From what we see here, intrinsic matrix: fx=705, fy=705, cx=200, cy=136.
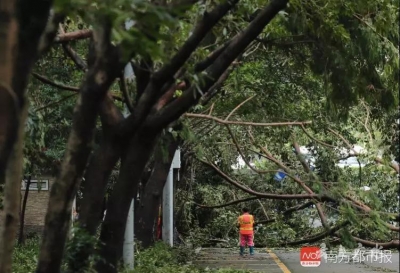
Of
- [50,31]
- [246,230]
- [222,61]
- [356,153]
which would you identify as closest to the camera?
[50,31]

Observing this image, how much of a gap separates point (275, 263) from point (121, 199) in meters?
9.78

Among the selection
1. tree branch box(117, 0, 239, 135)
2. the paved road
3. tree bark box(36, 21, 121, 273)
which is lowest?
the paved road

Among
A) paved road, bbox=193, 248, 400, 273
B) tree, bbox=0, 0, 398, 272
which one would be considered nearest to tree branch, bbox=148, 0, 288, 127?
tree, bbox=0, 0, 398, 272

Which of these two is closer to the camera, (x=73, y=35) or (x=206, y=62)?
(x=206, y=62)

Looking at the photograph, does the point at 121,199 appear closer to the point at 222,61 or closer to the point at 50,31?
the point at 222,61

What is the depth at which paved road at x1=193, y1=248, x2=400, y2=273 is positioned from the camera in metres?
15.5

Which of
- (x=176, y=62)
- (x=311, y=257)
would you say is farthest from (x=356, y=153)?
(x=176, y=62)

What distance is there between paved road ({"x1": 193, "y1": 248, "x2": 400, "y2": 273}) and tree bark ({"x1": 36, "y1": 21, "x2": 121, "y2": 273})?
9612mm

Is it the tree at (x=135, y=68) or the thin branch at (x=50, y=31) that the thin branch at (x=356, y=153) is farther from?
the thin branch at (x=50, y=31)

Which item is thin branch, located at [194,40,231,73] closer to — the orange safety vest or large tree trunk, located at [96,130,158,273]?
large tree trunk, located at [96,130,158,273]

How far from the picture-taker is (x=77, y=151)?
6180mm

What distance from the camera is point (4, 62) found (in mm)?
4984

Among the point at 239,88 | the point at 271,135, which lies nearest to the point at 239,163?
the point at 271,135

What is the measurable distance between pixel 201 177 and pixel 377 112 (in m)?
12.5
